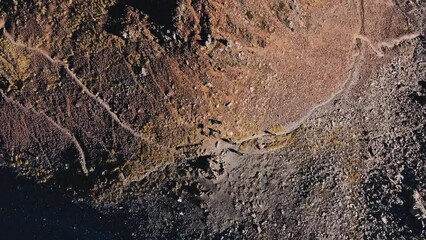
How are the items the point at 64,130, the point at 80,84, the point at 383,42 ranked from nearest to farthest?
the point at 80,84 < the point at 64,130 < the point at 383,42

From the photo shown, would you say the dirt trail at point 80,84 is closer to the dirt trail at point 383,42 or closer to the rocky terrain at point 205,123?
the rocky terrain at point 205,123

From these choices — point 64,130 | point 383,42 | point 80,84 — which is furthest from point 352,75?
point 64,130

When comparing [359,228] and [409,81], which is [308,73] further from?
[359,228]

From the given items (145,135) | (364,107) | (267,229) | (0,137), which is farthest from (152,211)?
(364,107)

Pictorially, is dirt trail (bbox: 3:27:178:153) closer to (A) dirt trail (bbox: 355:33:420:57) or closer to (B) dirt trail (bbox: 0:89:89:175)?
(B) dirt trail (bbox: 0:89:89:175)

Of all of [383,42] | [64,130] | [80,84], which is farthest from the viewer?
[383,42]

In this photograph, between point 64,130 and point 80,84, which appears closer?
point 80,84

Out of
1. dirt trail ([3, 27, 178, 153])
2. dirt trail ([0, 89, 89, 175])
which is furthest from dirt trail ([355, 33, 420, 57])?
dirt trail ([0, 89, 89, 175])

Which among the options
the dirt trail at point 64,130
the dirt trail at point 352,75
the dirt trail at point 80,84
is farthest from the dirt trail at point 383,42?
A: the dirt trail at point 64,130

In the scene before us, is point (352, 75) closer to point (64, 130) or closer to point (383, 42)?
point (383, 42)
